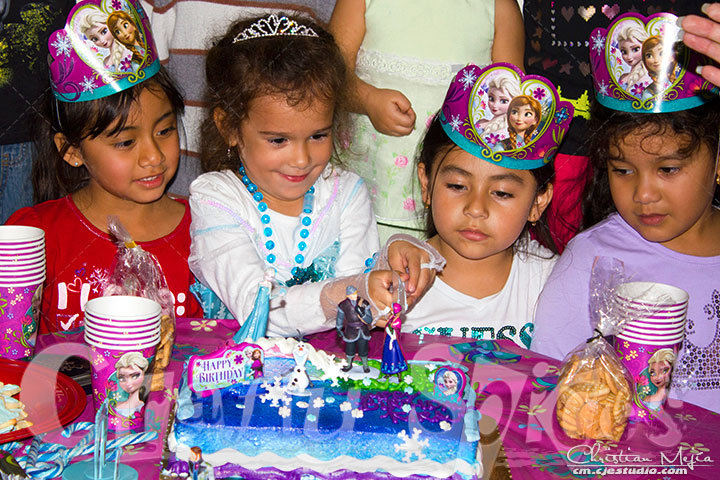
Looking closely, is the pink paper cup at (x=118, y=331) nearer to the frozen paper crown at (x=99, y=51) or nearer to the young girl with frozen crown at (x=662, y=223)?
the frozen paper crown at (x=99, y=51)

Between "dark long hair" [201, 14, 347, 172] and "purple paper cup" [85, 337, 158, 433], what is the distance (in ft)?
3.56

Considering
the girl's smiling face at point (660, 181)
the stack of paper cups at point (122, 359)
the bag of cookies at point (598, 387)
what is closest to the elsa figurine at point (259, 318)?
the stack of paper cups at point (122, 359)

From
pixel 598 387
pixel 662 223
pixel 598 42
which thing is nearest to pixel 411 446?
pixel 598 387

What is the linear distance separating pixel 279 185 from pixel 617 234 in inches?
44.9

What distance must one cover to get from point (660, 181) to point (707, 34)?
604 mm

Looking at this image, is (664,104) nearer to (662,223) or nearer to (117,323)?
(662,223)

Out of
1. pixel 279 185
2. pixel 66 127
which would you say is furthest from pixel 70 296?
pixel 279 185

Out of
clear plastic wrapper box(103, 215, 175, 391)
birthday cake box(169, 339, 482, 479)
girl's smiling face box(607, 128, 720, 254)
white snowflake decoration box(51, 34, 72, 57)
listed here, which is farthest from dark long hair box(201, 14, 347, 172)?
birthday cake box(169, 339, 482, 479)

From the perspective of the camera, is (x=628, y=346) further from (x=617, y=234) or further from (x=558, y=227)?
(x=558, y=227)

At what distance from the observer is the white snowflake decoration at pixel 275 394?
135cm

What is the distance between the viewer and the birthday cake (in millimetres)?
1258

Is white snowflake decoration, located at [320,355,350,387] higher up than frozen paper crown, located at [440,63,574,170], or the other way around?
frozen paper crown, located at [440,63,574,170]

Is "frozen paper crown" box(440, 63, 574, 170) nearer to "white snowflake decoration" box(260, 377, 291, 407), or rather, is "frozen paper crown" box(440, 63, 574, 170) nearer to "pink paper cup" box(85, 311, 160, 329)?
"white snowflake decoration" box(260, 377, 291, 407)

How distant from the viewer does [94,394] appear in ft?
4.48
